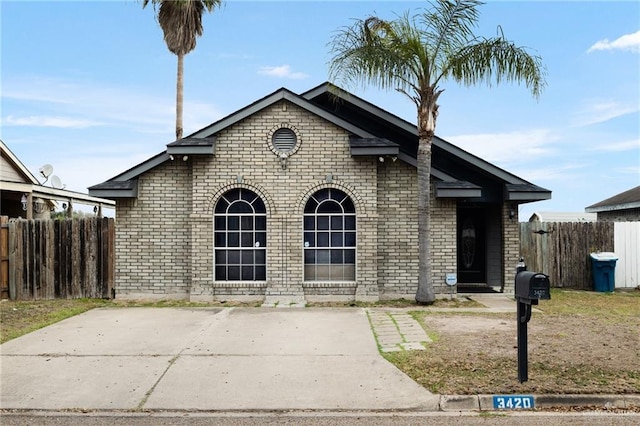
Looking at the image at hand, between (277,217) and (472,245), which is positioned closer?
(277,217)

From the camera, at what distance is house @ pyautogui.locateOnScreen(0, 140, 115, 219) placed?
19.9m

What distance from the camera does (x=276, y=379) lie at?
21.9 feet

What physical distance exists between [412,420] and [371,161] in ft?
26.2

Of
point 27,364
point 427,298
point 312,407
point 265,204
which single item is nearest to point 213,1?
point 265,204

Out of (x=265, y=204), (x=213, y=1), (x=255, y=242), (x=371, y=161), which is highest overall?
(x=213, y=1)

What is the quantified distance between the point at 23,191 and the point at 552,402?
759 inches

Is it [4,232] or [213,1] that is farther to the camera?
[213,1]

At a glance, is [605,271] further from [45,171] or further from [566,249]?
[45,171]

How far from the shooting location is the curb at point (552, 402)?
19.0 ft

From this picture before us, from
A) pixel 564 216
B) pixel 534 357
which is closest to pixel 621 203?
pixel 564 216

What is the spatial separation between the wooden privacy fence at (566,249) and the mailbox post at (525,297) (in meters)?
10.0

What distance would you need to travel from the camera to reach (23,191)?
19.8 metres

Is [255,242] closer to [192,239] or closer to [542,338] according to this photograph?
[192,239]

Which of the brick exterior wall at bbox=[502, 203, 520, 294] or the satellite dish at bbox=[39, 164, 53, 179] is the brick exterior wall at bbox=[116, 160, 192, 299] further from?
the satellite dish at bbox=[39, 164, 53, 179]
